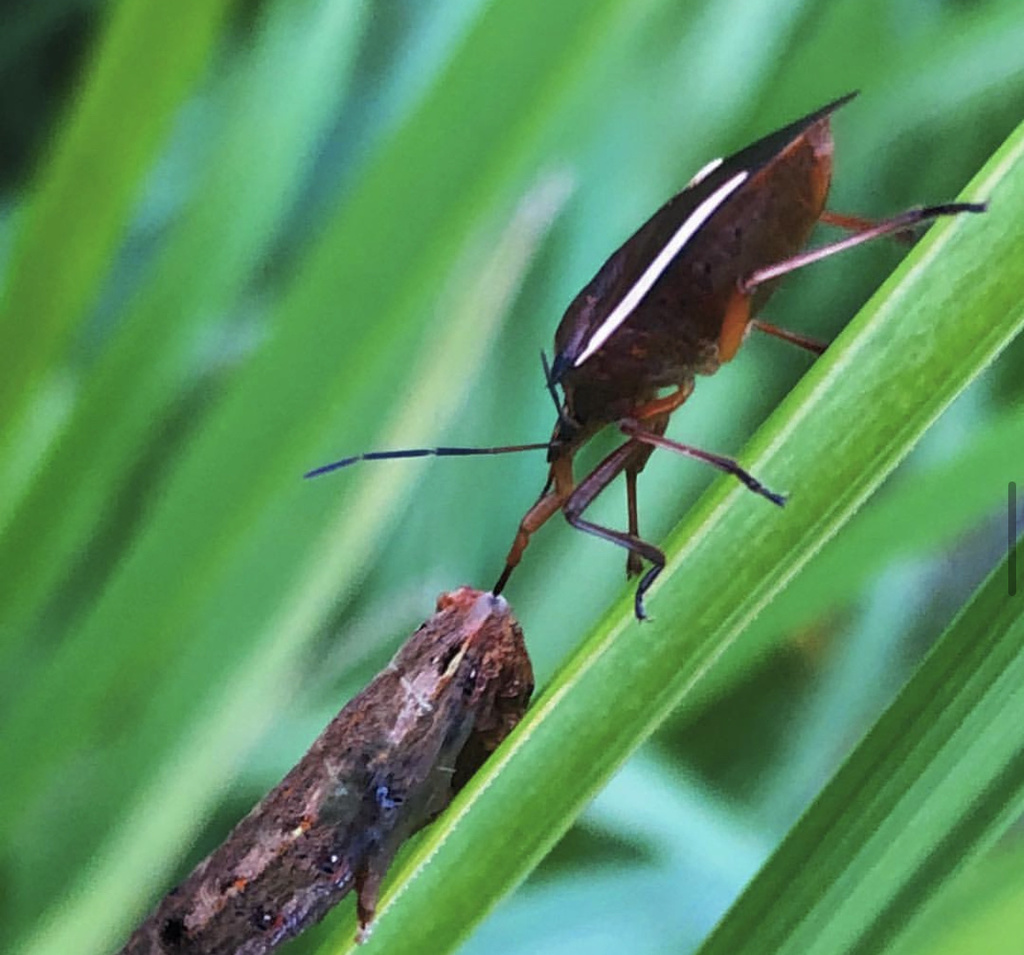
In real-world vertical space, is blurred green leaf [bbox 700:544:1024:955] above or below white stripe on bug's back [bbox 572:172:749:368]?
below

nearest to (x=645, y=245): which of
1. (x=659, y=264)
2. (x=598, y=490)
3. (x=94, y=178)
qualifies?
(x=659, y=264)

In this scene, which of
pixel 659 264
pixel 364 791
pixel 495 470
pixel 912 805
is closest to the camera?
pixel 912 805

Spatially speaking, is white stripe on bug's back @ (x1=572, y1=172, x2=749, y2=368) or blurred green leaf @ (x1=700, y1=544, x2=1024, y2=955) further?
white stripe on bug's back @ (x1=572, y1=172, x2=749, y2=368)

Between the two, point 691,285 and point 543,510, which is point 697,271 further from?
point 543,510

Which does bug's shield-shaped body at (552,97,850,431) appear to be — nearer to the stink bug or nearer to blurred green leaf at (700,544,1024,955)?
the stink bug

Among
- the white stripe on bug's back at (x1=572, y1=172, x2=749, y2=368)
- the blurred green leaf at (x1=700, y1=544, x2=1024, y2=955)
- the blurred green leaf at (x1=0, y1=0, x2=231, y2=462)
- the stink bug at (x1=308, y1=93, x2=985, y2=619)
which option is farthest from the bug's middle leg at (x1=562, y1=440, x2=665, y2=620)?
the blurred green leaf at (x1=0, y1=0, x2=231, y2=462)

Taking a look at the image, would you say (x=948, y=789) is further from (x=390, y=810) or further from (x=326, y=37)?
(x=326, y=37)

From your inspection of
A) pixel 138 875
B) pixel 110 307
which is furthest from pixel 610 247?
pixel 138 875

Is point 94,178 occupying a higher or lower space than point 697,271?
lower
